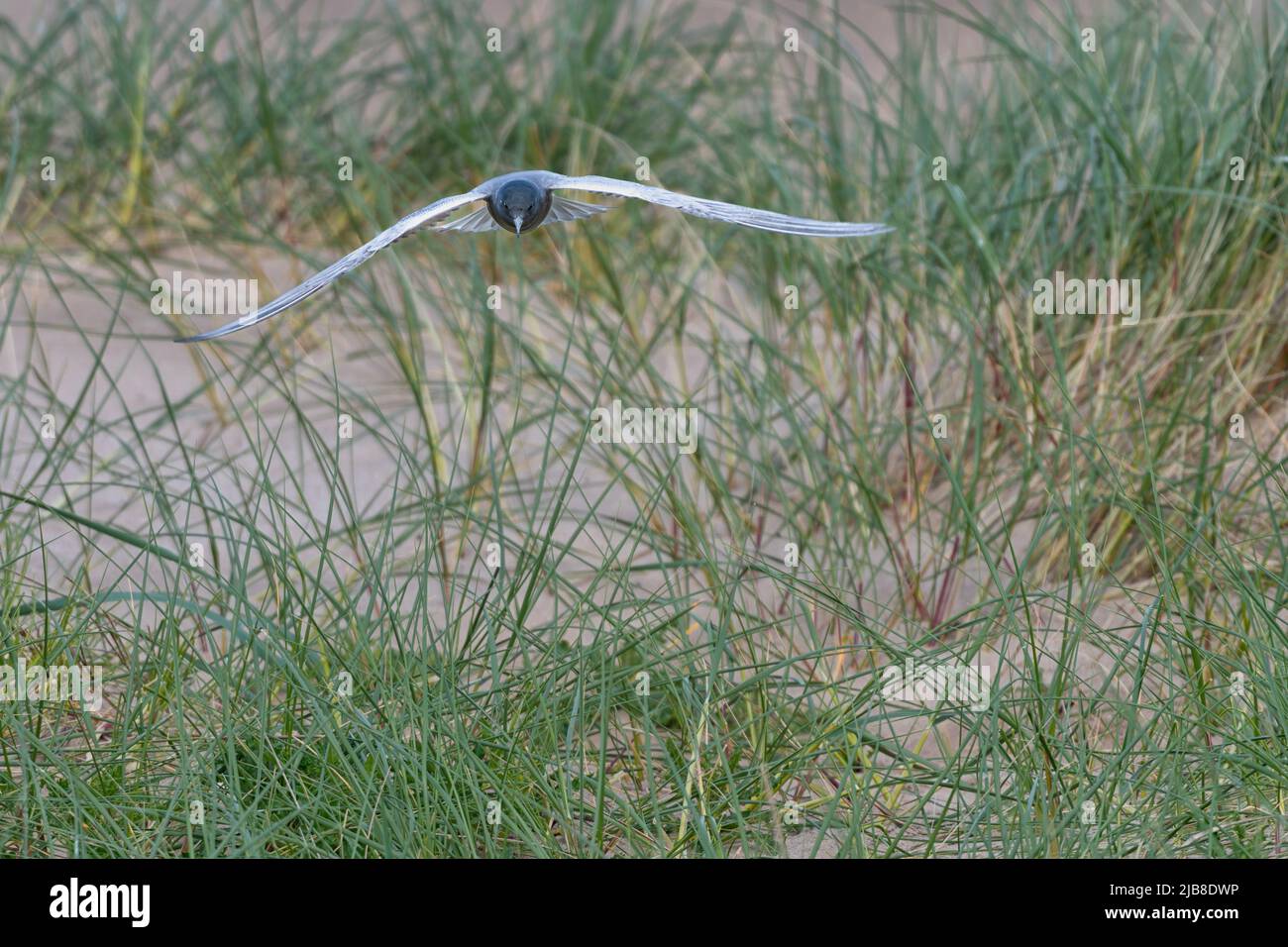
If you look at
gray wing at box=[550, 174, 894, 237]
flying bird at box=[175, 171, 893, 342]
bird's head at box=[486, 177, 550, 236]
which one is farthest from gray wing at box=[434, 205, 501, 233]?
gray wing at box=[550, 174, 894, 237]

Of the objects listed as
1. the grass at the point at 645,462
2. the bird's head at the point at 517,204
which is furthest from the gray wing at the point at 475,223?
the grass at the point at 645,462

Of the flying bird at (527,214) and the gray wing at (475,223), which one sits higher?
the gray wing at (475,223)

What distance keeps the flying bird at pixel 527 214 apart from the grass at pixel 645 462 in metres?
0.23

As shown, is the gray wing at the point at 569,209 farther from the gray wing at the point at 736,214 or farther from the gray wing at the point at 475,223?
the gray wing at the point at 736,214

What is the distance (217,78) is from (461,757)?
2.70 meters

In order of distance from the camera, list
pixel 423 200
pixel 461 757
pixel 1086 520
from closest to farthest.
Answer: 1. pixel 461 757
2. pixel 1086 520
3. pixel 423 200

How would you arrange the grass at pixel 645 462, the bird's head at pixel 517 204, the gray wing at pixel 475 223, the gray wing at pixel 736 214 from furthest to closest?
the gray wing at pixel 475 223 < the bird's head at pixel 517 204 < the grass at pixel 645 462 < the gray wing at pixel 736 214

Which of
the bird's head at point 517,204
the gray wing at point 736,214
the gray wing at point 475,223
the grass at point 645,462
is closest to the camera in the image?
the gray wing at point 736,214

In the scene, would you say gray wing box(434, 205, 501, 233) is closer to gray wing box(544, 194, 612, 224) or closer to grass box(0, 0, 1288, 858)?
gray wing box(544, 194, 612, 224)

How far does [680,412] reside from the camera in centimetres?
296

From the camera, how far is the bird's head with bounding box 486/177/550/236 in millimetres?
2271

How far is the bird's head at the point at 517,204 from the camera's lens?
2.27 meters
